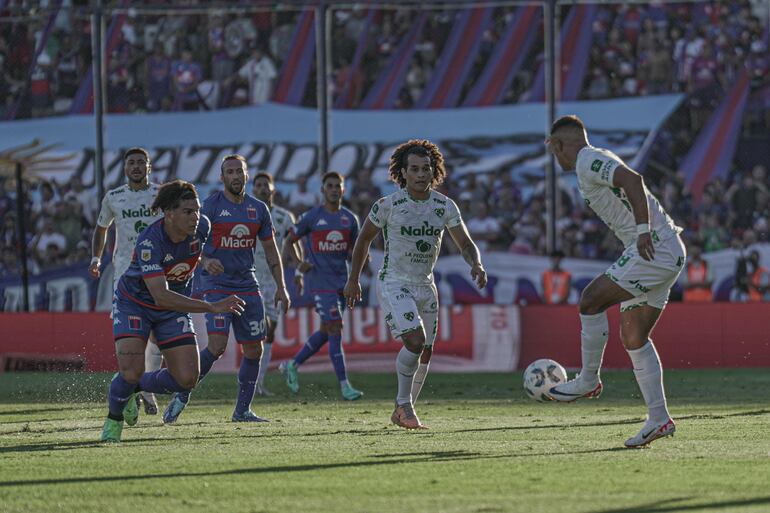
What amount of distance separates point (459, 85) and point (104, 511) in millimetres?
20941

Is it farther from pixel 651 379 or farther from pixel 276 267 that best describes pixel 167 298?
pixel 651 379

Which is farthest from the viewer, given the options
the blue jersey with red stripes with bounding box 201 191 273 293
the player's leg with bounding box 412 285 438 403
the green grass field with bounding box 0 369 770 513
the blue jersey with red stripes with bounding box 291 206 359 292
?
the blue jersey with red stripes with bounding box 291 206 359 292

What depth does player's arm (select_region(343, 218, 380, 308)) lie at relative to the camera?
11.1 meters

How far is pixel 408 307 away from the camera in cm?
1106

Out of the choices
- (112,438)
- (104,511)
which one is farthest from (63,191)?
(104,511)

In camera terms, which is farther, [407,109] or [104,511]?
[407,109]

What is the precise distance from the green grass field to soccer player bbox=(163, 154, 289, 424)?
1.71 ft

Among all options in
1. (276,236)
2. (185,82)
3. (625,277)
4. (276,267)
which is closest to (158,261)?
(276,267)

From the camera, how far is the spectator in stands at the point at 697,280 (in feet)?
71.1

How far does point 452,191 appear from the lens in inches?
980

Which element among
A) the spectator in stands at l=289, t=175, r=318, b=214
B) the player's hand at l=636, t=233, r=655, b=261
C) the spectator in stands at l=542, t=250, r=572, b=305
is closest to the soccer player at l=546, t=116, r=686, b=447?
the player's hand at l=636, t=233, r=655, b=261

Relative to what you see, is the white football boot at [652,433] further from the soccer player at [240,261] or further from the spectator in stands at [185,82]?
the spectator in stands at [185,82]

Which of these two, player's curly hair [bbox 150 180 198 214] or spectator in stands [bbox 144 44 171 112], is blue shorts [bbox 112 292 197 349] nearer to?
player's curly hair [bbox 150 180 198 214]

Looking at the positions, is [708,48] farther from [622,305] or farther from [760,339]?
[622,305]
